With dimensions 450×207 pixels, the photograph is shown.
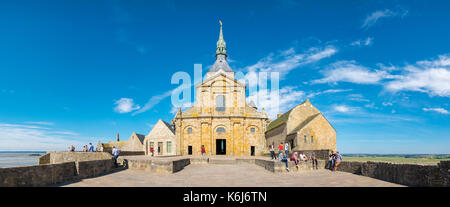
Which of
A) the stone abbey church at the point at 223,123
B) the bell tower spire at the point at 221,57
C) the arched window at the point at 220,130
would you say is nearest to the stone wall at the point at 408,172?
the stone abbey church at the point at 223,123

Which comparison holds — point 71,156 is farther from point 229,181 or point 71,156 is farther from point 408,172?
point 408,172

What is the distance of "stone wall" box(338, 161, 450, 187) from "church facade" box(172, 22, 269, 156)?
23855 millimetres

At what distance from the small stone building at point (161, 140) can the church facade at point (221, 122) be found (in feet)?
16.7

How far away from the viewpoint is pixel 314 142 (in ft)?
95.6

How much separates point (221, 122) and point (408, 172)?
93.8 feet

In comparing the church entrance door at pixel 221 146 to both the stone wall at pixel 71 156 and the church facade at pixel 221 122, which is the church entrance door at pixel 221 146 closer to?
the church facade at pixel 221 122

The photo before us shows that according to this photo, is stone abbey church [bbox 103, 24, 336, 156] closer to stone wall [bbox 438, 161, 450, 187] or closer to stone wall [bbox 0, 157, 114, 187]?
stone wall [bbox 0, 157, 114, 187]

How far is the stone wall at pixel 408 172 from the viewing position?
27.6 feet

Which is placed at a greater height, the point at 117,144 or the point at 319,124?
the point at 319,124

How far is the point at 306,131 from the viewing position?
1131 inches
